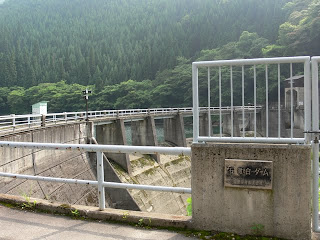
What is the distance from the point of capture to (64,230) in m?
3.62

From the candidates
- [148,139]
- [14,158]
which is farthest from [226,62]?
[148,139]

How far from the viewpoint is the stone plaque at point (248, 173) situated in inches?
123

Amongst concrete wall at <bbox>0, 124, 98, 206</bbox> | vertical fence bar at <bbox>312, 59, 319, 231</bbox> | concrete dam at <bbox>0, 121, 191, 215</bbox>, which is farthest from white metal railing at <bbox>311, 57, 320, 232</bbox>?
concrete wall at <bbox>0, 124, 98, 206</bbox>

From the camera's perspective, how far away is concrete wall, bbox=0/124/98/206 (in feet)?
39.5

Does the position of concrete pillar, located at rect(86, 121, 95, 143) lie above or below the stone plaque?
below

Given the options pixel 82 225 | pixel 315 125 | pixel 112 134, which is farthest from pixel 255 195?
pixel 112 134

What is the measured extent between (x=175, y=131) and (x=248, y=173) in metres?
32.3

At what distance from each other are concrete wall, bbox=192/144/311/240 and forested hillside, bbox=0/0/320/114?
58.9m

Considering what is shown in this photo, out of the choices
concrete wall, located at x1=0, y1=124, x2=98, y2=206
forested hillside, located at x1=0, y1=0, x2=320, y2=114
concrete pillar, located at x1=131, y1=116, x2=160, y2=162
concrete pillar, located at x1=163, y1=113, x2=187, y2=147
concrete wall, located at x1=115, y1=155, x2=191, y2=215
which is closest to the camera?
concrete wall, located at x1=0, y1=124, x2=98, y2=206

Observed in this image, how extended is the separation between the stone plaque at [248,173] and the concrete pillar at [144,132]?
25359 mm

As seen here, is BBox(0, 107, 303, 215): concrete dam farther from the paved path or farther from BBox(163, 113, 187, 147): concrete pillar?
BBox(163, 113, 187, 147): concrete pillar

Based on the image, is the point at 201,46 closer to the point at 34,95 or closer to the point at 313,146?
the point at 34,95

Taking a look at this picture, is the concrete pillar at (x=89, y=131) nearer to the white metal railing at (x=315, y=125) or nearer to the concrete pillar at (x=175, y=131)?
the concrete pillar at (x=175, y=131)

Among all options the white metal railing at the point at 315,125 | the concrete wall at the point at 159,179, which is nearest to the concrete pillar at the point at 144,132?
the concrete wall at the point at 159,179
